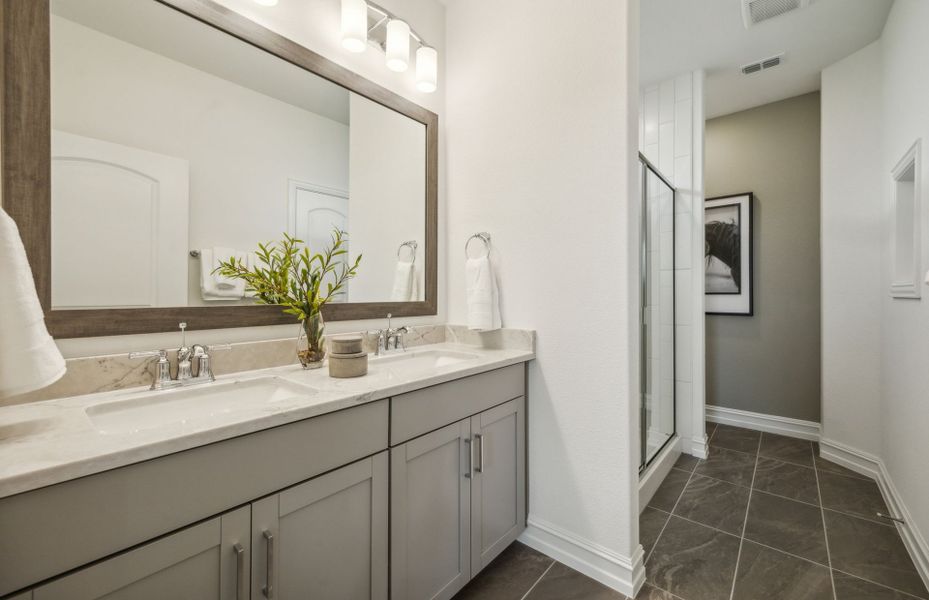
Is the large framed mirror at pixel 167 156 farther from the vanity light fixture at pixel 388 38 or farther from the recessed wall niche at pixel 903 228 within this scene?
the recessed wall niche at pixel 903 228

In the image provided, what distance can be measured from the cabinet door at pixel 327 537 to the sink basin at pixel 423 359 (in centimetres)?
53

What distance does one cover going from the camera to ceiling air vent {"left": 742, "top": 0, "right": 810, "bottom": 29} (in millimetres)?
2029

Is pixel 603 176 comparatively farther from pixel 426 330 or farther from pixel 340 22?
pixel 340 22

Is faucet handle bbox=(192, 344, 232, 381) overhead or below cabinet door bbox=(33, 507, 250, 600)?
overhead

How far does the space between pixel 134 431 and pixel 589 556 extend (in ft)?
5.26

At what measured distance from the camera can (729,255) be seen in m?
3.19

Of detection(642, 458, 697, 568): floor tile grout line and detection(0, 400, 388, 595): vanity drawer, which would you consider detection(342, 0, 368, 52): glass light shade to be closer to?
detection(0, 400, 388, 595): vanity drawer

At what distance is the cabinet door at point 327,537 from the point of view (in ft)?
2.96

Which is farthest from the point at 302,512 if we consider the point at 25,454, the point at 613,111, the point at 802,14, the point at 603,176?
the point at 802,14

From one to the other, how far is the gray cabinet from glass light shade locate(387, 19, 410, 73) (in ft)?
5.13

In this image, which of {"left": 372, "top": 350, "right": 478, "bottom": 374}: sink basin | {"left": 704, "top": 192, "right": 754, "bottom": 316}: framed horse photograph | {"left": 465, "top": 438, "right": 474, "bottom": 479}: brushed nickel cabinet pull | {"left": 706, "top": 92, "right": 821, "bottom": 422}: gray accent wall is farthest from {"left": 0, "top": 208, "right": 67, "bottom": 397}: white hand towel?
{"left": 706, "top": 92, "right": 821, "bottom": 422}: gray accent wall

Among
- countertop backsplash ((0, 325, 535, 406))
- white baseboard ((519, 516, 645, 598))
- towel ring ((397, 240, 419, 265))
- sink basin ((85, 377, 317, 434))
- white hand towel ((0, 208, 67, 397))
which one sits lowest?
white baseboard ((519, 516, 645, 598))

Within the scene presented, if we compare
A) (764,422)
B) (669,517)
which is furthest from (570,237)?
(764,422)

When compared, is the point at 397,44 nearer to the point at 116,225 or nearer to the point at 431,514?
the point at 116,225
